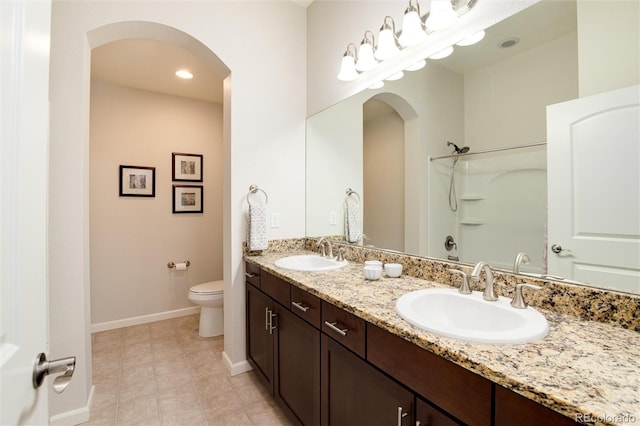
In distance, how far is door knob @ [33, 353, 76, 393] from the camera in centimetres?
55

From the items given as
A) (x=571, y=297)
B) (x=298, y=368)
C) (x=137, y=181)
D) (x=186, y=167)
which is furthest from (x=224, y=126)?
(x=571, y=297)

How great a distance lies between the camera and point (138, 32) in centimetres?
193

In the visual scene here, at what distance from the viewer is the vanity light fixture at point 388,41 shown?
1.62 m

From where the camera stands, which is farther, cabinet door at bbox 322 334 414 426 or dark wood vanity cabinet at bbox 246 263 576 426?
cabinet door at bbox 322 334 414 426

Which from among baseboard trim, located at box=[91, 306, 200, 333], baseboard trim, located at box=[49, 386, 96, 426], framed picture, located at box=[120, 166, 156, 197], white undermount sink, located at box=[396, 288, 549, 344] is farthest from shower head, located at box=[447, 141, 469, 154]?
baseboard trim, located at box=[91, 306, 200, 333]

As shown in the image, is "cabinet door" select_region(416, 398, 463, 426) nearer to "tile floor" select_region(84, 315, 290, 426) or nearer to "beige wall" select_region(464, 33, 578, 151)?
"beige wall" select_region(464, 33, 578, 151)

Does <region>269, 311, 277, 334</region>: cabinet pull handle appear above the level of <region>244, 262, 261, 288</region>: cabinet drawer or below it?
below

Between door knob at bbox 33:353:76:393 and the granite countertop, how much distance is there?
777mm

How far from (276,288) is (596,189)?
1.44 m

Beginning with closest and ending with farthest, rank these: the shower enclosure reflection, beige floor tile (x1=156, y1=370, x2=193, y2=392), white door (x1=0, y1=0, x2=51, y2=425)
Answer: white door (x1=0, y1=0, x2=51, y2=425)
the shower enclosure reflection
beige floor tile (x1=156, y1=370, x2=193, y2=392)

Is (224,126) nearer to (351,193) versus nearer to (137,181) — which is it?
(351,193)

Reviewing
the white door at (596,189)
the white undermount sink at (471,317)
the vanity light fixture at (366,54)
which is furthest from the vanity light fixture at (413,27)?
the white undermount sink at (471,317)

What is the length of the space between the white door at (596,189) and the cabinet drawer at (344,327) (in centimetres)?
75

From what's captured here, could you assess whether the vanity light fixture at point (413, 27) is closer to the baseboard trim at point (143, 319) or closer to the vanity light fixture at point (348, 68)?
the vanity light fixture at point (348, 68)
